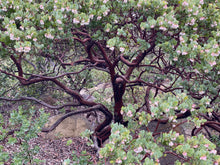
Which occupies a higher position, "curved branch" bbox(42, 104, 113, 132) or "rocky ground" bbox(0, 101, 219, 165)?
"curved branch" bbox(42, 104, 113, 132)

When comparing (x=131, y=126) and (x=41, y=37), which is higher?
(x=41, y=37)

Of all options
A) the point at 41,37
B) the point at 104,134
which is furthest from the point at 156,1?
the point at 104,134

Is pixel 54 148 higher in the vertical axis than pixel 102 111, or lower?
lower

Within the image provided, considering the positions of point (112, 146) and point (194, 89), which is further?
point (194, 89)

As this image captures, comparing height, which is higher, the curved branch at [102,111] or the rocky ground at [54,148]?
the curved branch at [102,111]

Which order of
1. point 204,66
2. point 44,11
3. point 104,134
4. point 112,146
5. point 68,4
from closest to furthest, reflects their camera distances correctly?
1. point 112,146
2. point 204,66
3. point 68,4
4. point 44,11
5. point 104,134

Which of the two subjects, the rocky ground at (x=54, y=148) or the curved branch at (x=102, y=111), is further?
the rocky ground at (x=54, y=148)

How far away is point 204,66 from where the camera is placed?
8.61ft

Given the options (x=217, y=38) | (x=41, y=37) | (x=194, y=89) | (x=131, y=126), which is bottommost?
(x=131, y=126)

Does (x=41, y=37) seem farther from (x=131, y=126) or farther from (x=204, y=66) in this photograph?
(x=204, y=66)

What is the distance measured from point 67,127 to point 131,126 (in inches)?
125

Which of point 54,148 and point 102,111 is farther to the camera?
point 54,148

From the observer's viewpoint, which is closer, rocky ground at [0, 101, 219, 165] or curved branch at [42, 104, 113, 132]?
curved branch at [42, 104, 113, 132]

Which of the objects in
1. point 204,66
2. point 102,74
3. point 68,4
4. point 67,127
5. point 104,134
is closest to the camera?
point 204,66
